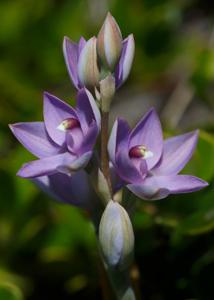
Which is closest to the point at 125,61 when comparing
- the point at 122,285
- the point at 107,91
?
the point at 107,91

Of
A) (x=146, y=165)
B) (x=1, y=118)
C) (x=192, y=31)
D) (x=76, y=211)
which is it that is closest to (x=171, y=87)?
(x=192, y=31)

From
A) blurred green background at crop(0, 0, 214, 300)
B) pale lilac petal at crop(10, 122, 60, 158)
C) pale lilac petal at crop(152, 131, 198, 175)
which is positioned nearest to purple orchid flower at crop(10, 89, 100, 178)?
pale lilac petal at crop(10, 122, 60, 158)

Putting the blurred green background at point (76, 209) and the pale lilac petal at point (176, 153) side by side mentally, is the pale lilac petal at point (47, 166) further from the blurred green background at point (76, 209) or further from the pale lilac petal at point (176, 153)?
the blurred green background at point (76, 209)

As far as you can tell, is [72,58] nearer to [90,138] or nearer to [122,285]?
[90,138]

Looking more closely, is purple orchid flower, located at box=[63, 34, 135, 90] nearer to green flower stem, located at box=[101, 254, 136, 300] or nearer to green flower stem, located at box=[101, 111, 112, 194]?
green flower stem, located at box=[101, 111, 112, 194]

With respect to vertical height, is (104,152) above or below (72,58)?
below

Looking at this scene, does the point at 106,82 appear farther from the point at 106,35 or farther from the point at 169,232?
the point at 169,232
